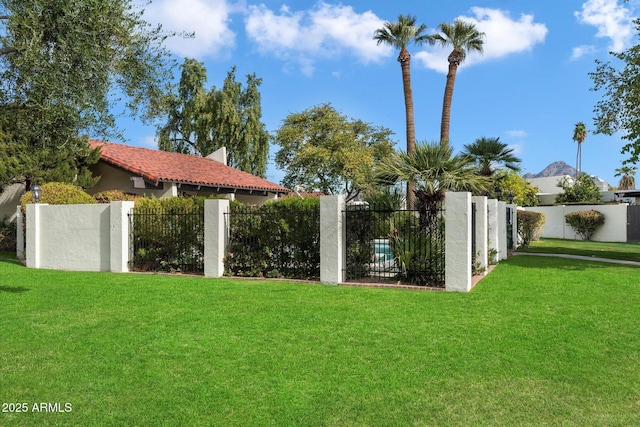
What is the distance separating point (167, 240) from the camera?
1389cm

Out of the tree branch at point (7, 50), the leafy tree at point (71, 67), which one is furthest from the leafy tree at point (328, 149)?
the tree branch at point (7, 50)

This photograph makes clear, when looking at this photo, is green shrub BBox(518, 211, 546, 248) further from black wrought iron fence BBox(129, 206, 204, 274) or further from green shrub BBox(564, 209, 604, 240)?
black wrought iron fence BBox(129, 206, 204, 274)

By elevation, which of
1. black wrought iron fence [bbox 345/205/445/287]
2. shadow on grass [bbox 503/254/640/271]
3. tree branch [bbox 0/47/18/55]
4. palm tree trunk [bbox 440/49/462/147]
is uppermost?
palm tree trunk [bbox 440/49/462/147]

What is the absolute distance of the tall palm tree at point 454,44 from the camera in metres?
24.4

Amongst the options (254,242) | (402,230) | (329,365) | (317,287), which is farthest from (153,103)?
(329,365)

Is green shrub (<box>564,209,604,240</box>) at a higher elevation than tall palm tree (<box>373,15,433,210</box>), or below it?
below

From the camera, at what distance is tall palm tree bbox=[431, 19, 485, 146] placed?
Answer: 80.1 ft

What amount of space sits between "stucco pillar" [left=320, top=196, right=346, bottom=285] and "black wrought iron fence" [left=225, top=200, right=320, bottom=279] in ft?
1.68

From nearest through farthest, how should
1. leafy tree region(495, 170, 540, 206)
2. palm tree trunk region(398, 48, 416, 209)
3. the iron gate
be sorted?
1. the iron gate
2. palm tree trunk region(398, 48, 416, 209)
3. leafy tree region(495, 170, 540, 206)

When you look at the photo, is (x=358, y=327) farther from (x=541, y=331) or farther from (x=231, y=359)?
(x=541, y=331)

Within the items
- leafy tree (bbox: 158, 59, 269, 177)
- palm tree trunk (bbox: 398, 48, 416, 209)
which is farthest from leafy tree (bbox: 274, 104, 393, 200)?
palm tree trunk (bbox: 398, 48, 416, 209)

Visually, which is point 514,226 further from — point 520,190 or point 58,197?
point 520,190

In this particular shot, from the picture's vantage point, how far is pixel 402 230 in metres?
11.3

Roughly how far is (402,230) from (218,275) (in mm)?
5253
